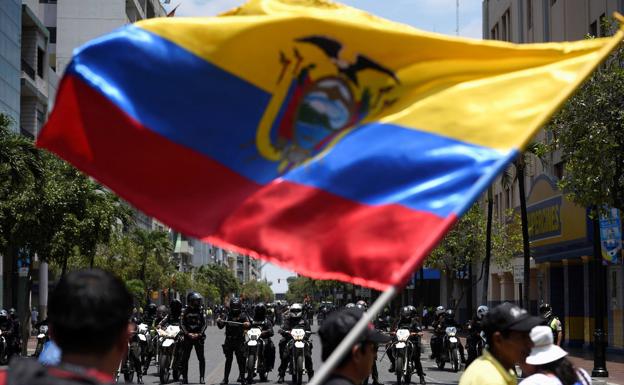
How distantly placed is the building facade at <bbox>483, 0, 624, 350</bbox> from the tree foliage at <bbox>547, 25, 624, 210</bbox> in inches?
395

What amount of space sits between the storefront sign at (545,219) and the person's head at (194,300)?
20851 millimetres

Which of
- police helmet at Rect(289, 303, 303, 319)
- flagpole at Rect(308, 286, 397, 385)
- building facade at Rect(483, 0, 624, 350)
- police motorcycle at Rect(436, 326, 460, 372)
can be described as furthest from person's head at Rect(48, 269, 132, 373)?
building facade at Rect(483, 0, 624, 350)

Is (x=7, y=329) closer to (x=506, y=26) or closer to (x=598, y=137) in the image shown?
(x=598, y=137)

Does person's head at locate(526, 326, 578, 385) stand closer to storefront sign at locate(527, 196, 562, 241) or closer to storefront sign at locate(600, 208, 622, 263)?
storefront sign at locate(600, 208, 622, 263)

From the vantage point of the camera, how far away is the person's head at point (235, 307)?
2339 centimetres

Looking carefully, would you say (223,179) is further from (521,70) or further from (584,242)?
(584,242)

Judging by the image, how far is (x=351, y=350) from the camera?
4.82 m

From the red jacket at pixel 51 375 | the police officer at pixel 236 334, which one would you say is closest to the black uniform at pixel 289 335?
the police officer at pixel 236 334

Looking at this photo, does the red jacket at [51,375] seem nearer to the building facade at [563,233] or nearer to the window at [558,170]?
the building facade at [563,233]

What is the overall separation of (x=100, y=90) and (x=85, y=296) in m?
2.11

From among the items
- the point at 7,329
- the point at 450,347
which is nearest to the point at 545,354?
the point at 450,347

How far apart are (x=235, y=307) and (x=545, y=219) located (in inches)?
862

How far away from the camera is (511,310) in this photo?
581 centimetres

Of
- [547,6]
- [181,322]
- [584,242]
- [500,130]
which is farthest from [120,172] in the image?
[547,6]
